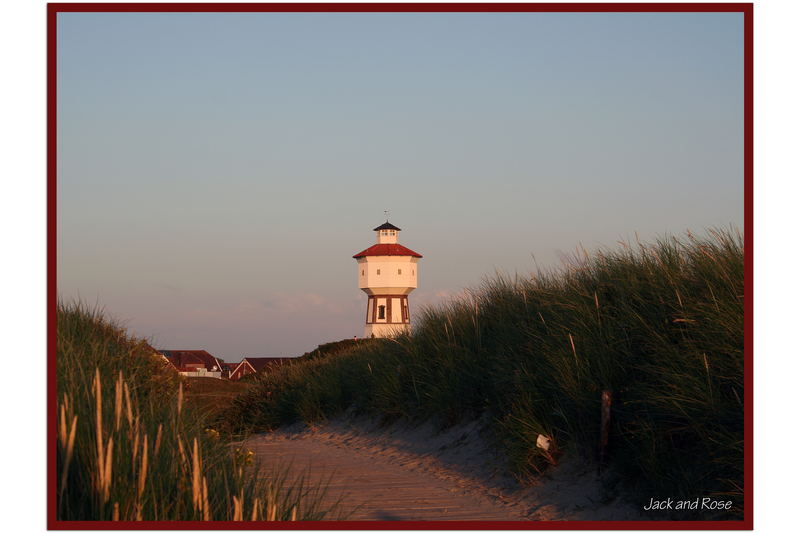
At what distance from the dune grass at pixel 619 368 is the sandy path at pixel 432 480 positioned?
0.98ft

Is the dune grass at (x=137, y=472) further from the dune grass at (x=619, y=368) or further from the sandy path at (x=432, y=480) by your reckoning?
the dune grass at (x=619, y=368)

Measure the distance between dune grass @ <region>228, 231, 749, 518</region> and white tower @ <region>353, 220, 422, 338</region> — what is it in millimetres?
52052

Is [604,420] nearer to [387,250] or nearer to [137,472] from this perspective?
[137,472]

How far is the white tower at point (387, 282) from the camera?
65125mm

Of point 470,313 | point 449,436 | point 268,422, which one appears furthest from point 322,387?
point 449,436

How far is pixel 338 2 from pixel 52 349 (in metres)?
2.75

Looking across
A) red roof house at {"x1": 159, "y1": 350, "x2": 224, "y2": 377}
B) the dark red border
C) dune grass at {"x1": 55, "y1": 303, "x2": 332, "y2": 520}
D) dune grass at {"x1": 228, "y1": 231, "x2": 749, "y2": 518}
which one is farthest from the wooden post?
red roof house at {"x1": 159, "y1": 350, "x2": 224, "y2": 377}

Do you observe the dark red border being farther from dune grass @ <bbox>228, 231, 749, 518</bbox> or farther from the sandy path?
the sandy path

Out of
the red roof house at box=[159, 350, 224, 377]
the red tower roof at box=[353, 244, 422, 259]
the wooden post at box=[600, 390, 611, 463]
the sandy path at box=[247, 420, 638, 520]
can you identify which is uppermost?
the red tower roof at box=[353, 244, 422, 259]

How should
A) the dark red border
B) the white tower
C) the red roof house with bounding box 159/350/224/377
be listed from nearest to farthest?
the dark red border
the red roof house with bounding box 159/350/224/377
the white tower

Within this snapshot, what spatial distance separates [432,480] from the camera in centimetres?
952

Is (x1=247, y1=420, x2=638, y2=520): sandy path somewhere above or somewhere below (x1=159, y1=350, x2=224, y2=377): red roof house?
above

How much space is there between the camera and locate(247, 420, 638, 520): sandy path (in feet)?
24.9

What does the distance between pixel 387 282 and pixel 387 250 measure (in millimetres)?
2717
